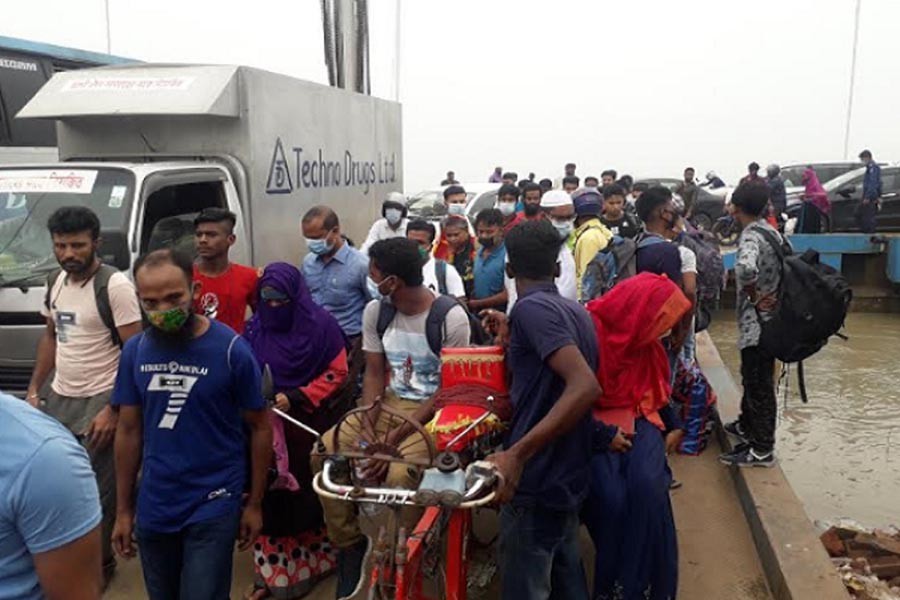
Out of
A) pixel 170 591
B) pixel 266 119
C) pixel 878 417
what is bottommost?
pixel 878 417

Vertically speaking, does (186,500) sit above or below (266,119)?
below

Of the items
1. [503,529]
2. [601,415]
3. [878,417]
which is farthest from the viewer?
[878,417]

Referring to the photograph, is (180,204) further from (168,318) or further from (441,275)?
(168,318)

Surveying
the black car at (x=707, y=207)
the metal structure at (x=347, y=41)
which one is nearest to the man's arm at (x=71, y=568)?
the metal structure at (x=347, y=41)

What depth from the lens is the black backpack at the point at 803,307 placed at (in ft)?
13.9

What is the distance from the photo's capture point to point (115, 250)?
417cm

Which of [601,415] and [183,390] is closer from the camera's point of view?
[183,390]

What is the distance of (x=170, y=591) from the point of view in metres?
2.60

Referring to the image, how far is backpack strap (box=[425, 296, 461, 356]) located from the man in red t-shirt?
1032 mm

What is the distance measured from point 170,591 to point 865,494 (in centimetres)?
510

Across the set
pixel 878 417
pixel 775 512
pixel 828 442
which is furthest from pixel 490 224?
pixel 878 417

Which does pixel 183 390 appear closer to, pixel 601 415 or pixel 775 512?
pixel 601 415

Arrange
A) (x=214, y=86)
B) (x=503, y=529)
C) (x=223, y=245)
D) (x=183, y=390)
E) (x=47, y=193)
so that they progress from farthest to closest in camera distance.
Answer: (x=214, y=86) < (x=47, y=193) < (x=223, y=245) < (x=503, y=529) < (x=183, y=390)

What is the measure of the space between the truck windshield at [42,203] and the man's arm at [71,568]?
10.3 ft
